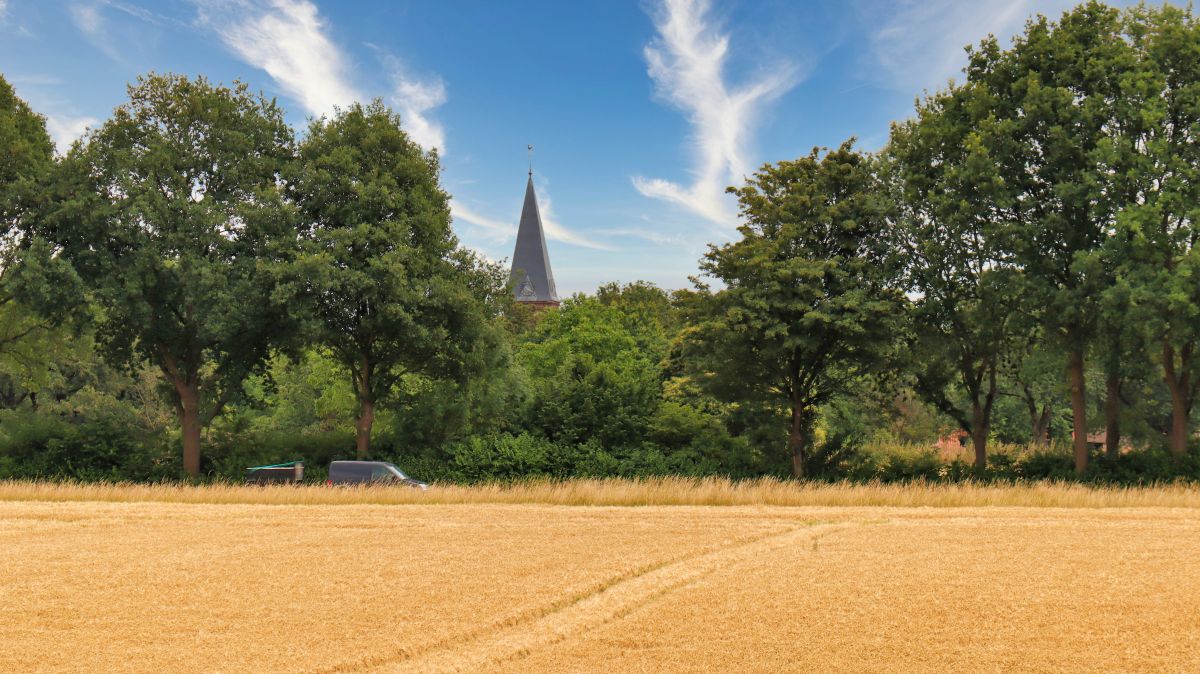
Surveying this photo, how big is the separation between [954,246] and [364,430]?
927 inches

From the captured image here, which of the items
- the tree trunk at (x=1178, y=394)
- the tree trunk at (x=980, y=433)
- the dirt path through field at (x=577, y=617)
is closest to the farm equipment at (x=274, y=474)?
the dirt path through field at (x=577, y=617)

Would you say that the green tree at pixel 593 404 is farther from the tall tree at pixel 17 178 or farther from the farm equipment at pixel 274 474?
the tall tree at pixel 17 178

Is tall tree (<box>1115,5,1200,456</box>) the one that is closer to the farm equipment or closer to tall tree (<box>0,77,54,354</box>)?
the farm equipment

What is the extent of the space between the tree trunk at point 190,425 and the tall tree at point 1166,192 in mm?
33218

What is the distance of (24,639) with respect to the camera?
9.59 meters

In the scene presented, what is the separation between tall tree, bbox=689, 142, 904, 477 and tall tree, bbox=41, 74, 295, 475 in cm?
1643

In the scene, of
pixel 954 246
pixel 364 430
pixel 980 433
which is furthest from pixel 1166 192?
pixel 364 430

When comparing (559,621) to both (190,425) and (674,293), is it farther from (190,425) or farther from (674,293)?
(190,425)

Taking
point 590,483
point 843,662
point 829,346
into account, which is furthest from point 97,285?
point 843,662

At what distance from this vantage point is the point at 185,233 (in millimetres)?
30609

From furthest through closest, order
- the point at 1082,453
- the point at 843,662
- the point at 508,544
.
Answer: the point at 1082,453
the point at 508,544
the point at 843,662

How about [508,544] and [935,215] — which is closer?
[508,544]

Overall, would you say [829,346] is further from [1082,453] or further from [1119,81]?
[1119,81]

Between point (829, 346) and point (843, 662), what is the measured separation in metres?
24.2
